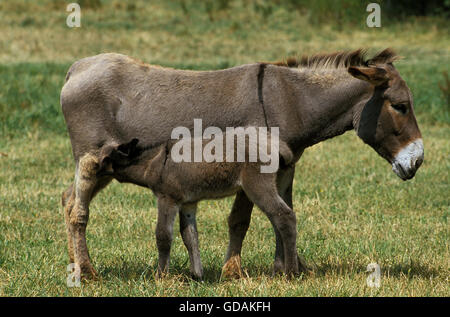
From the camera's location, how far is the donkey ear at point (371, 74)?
624 cm

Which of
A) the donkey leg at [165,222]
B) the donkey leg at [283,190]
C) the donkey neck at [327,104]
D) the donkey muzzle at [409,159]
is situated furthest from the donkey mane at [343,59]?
the donkey leg at [165,222]

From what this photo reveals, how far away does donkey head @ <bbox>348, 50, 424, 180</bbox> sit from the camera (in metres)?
6.38

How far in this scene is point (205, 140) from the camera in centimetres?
627

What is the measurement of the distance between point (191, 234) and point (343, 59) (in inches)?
78.9

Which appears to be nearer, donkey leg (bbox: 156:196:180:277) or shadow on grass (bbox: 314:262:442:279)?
donkey leg (bbox: 156:196:180:277)

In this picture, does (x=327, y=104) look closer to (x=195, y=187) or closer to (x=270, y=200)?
(x=270, y=200)

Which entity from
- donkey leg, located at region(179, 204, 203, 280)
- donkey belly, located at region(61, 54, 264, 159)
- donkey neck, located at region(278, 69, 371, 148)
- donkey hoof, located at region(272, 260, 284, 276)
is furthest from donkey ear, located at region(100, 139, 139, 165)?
donkey hoof, located at region(272, 260, 284, 276)

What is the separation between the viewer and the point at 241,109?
6.43 m

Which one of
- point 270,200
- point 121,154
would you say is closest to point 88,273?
point 121,154

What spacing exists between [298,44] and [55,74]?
859cm

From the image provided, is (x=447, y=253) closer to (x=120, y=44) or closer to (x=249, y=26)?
(x=120, y=44)

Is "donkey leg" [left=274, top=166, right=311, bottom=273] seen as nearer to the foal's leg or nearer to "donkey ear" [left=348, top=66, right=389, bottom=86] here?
"donkey ear" [left=348, top=66, right=389, bottom=86]

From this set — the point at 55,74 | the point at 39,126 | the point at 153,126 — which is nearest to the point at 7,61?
the point at 55,74

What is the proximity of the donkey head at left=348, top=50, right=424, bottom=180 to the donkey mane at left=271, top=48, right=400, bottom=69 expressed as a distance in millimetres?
161
